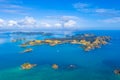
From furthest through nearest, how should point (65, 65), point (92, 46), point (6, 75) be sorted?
point (92, 46) < point (65, 65) < point (6, 75)

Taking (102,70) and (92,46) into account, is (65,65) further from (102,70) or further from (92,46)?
(92,46)

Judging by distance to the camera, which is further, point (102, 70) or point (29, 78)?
point (102, 70)

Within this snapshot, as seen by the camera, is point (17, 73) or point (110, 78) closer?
point (110, 78)

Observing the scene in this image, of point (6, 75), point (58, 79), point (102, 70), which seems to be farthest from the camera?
point (102, 70)

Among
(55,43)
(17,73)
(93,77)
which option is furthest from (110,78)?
(55,43)

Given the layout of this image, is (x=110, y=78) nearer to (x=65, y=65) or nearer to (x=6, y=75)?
Answer: (x=65, y=65)

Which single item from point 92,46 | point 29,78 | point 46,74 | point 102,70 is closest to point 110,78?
point 102,70

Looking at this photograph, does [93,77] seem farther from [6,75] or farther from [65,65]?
[6,75]

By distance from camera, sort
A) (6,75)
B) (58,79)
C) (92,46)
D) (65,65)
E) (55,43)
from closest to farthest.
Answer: (58,79), (6,75), (65,65), (92,46), (55,43)

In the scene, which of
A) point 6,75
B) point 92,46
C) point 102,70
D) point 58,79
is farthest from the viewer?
point 92,46
